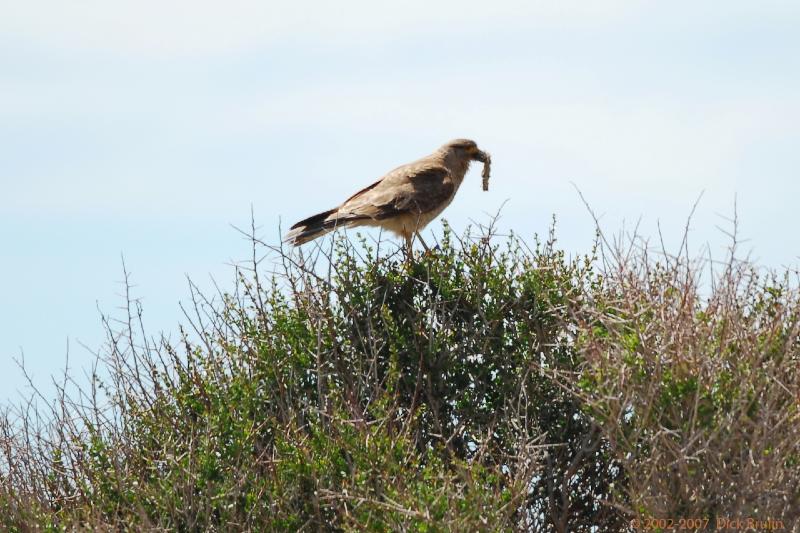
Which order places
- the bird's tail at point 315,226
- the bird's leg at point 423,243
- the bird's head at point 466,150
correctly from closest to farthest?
the bird's leg at point 423,243
the bird's tail at point 315,226
the bird's head at point 466,150

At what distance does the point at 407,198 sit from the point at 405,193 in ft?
0.30

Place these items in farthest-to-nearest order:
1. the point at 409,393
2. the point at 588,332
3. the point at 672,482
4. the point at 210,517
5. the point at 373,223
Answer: the point at 373,223, the point at 409,393, the point at 210,517, the point at 588,332, the point at 672,482

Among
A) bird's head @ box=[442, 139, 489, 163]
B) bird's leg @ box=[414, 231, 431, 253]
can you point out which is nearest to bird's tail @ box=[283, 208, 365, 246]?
bird's leg @ box=[414, 231, 431, 253]

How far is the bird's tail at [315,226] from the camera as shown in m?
10.1

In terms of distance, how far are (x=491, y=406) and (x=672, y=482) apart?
6.98 ft

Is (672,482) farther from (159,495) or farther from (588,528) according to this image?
(159,495)

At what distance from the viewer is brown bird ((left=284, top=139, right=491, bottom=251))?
1030cm

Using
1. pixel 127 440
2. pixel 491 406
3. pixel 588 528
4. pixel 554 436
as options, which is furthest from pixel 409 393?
pixel 127 440

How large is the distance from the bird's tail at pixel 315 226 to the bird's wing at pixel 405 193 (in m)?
0.13

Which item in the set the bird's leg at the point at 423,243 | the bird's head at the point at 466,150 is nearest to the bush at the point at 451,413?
the bird's leg at the point at 423,243

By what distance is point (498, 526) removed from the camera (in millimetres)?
Result: 6949

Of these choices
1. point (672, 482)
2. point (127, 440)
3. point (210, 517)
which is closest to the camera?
point (672, 482)

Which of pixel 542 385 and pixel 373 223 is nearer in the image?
pixel 542 385

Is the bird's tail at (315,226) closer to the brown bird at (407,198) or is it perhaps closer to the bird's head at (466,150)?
the brown bird at (407,198)
